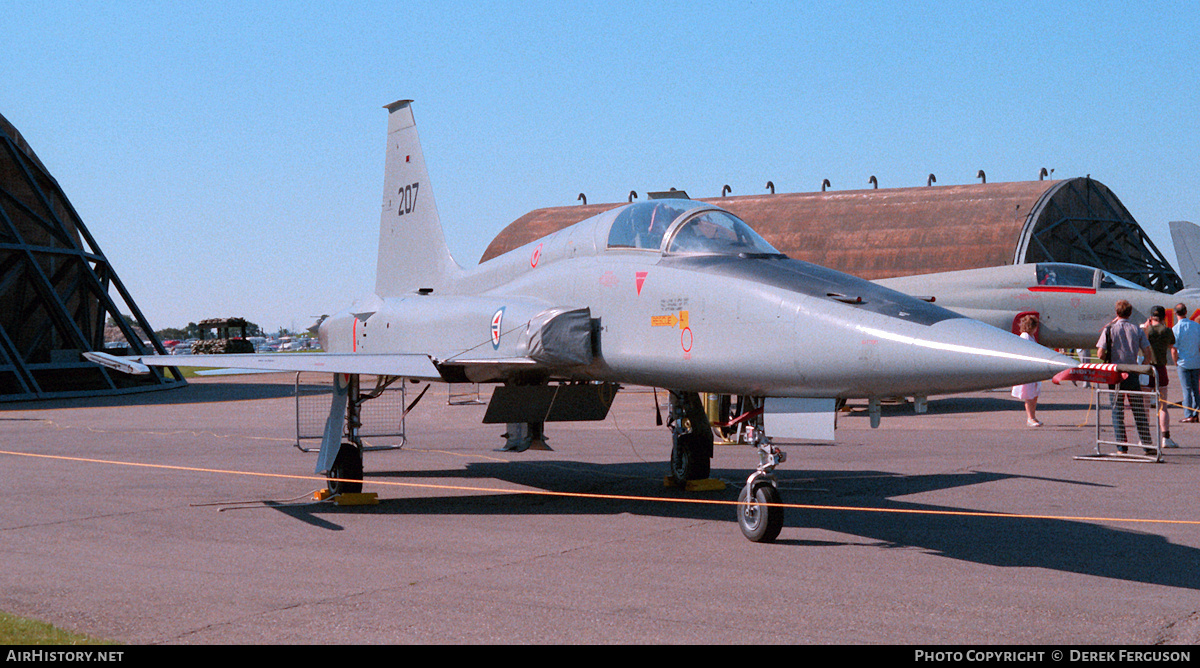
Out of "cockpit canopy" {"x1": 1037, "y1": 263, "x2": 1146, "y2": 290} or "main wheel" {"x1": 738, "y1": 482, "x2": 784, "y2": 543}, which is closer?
"main wheel" {"x1": 738, "y1": 482, "x2": 784, "y2": 543}

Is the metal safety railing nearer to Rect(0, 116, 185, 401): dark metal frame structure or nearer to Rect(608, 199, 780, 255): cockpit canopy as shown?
Rect(608, 199, 780, 255): cockpit canopy

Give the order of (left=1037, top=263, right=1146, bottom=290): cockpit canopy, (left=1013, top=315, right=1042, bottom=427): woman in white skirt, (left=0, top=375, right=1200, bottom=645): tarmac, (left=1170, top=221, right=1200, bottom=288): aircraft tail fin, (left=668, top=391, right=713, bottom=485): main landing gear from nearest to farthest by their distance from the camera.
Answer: (left=0, top=375, right=1200, bottom=645): tarmac, (left=668, top=391, right=713, bottom=485): main landing gear, (left=1013, top=315, right=1042, bottom=427): woman in white skirt, (left=1037, top=263, right=1146, bottom=290): cockpit canopy, (left=1170, top=221, right=1200, bottom=288): aircraft tail fin

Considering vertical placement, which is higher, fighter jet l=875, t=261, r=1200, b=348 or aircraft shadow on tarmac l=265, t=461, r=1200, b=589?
fighter jet l=875, t=261, r=1200, b=348

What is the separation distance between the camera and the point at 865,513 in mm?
9539

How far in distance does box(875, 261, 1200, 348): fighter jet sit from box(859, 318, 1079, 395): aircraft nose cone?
15.3 m

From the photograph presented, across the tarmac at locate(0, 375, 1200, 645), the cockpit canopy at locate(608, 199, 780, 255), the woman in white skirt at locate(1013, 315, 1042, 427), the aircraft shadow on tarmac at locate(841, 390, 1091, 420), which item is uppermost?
the cockpit canopy at locate(608, 199, 780, 255)

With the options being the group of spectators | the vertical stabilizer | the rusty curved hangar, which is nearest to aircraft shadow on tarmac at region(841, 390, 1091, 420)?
the group of spectators

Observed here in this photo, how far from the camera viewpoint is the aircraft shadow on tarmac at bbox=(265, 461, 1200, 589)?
7.28 meters

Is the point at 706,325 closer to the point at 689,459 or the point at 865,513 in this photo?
the point at 865,513

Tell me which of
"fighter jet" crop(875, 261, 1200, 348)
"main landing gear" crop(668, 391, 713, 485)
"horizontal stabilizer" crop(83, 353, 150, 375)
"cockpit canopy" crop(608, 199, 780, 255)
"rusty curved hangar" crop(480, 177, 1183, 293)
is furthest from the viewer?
"rusty curved hangar" crop(480, 177, 1183, 293)

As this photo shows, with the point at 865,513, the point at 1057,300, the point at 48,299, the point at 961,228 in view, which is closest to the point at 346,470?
the point at 865,513

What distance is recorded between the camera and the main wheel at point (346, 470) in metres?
10.6

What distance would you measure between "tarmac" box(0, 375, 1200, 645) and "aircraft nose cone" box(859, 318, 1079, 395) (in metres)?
1.28
